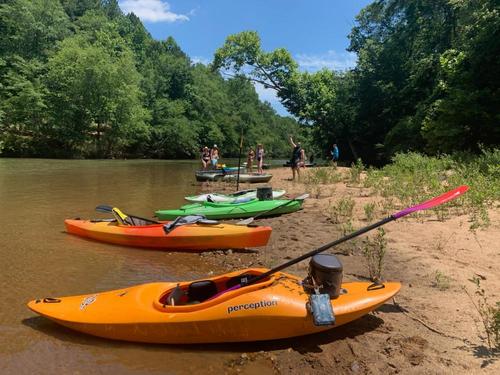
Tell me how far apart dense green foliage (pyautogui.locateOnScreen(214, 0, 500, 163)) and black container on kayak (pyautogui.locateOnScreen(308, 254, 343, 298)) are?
10.2 meters

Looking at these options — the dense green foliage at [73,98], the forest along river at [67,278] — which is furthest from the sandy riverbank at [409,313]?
the dense green foliage at [73,98]

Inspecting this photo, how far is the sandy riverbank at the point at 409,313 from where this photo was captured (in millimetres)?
3543

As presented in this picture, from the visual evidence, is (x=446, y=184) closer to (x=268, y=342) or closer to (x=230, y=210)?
(x=230, y=210)

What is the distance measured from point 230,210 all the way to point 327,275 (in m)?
5.93

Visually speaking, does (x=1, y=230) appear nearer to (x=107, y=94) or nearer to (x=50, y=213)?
(x=50, y=213)

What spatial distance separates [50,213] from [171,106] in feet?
144

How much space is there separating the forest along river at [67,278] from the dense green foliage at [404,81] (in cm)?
1048

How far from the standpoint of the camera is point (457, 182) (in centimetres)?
923

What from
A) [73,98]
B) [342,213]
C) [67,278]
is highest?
[73,98]

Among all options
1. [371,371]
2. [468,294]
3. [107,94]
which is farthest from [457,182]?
[107,94]

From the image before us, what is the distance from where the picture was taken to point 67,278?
582 cm

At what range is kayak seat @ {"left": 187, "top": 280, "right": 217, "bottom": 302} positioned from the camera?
457cm

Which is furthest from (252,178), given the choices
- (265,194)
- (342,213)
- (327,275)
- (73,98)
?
(73,98)

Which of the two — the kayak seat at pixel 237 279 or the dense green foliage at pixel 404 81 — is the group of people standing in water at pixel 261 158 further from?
the kayak seat at pixel 237 279
